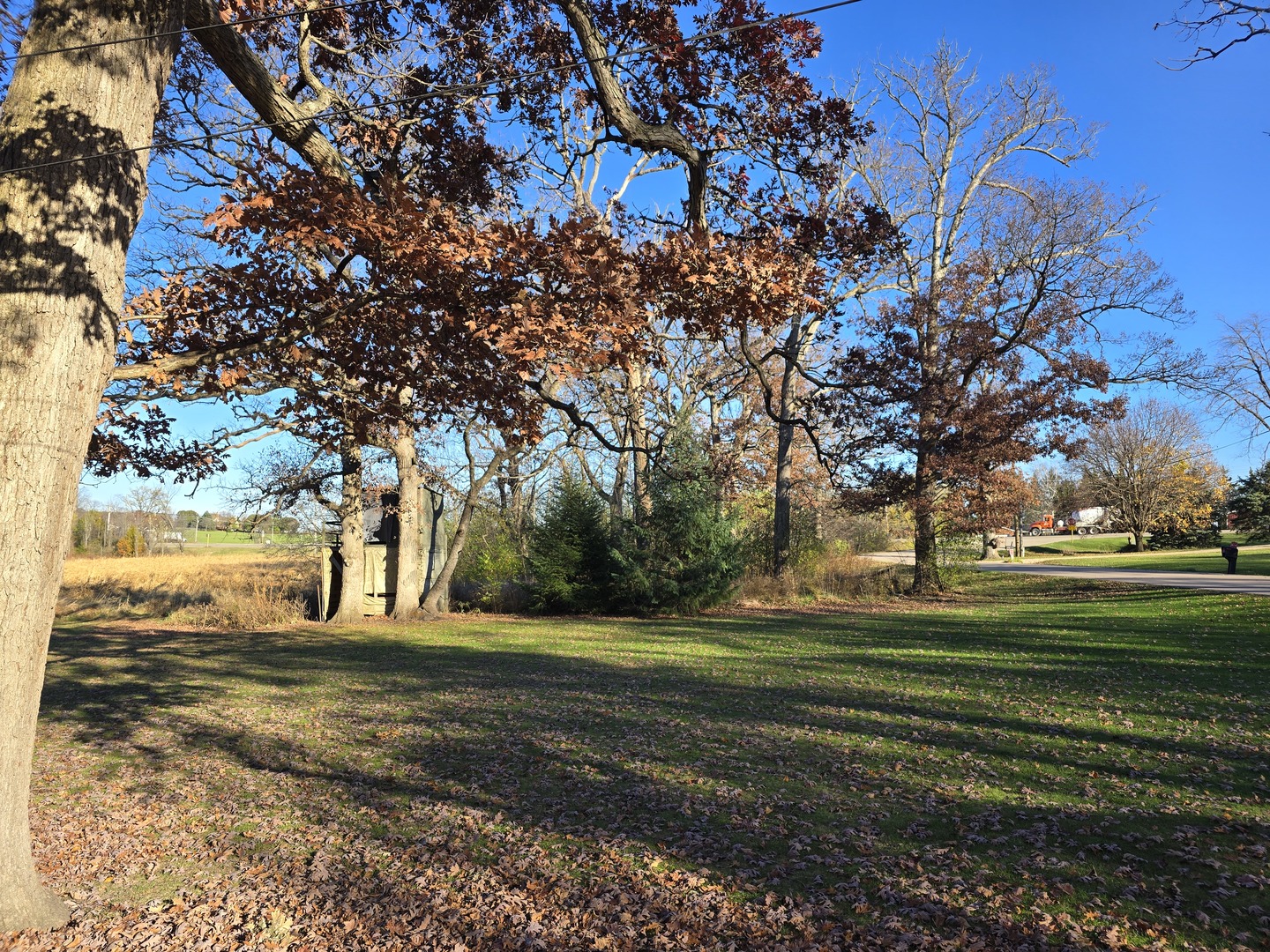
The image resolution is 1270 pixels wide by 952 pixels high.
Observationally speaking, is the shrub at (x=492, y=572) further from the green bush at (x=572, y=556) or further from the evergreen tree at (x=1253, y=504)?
the evergreen tree at (x=1253, y=504)

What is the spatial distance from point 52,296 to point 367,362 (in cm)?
302

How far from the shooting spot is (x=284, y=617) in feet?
61.0

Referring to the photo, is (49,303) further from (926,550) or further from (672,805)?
(926,550)

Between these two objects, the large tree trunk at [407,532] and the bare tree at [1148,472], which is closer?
the large tree trunk at [407,532]

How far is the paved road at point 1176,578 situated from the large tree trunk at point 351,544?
2117 centimetres

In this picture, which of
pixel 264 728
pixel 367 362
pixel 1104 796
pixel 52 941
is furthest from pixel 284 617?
pixel 1104 796

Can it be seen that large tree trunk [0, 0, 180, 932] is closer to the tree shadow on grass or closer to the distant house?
the tree shadow on grass

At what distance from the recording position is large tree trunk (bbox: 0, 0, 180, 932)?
3.47 meters

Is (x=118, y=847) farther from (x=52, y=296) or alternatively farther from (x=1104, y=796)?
(x=1104, y=796)

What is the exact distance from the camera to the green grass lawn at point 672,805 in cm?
362

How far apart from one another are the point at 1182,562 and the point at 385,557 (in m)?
32.7

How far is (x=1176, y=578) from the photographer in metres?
23.6

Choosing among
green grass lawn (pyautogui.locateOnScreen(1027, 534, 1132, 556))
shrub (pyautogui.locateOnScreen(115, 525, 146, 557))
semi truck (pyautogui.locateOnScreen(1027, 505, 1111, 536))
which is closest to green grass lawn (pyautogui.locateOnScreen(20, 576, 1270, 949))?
green grass lawn (pyautogui.locateOnScreen(1027, 534, 1132, 556))

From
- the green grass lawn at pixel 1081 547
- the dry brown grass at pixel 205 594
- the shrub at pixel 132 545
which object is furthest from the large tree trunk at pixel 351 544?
the green grass lawn at pixel 1081 547
